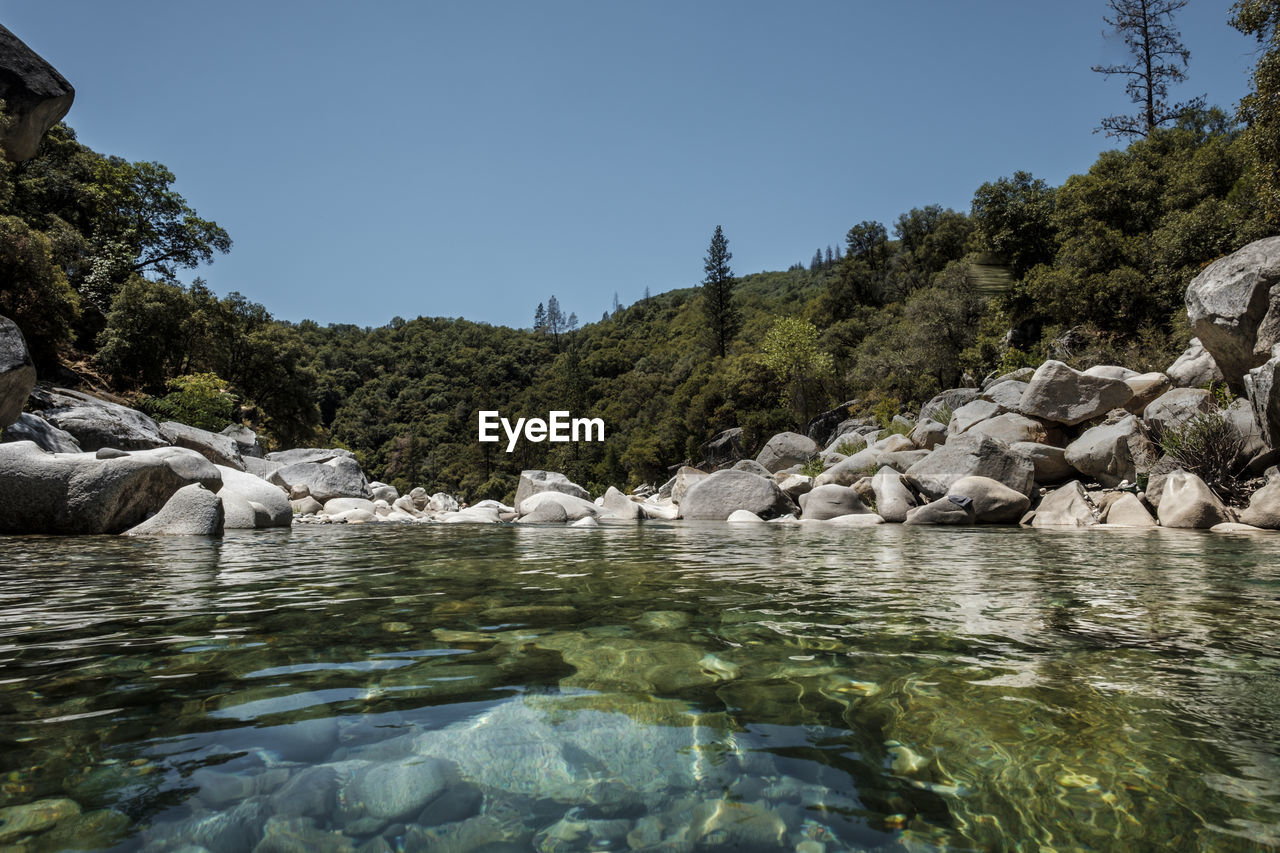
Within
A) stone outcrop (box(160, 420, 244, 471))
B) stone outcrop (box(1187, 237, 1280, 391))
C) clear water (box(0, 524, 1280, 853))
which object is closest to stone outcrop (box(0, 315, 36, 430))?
stone outcrop (box(160, 420, 244, 471))

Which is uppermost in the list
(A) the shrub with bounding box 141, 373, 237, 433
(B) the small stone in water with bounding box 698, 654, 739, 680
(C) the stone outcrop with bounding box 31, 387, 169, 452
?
(A) the shrub with bounding box 141, 373, 237, 433

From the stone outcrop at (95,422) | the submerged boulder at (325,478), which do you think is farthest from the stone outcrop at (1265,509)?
the stone outcrop at (95,422)

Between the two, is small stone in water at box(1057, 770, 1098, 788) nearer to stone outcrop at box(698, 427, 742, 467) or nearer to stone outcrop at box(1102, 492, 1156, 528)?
stone outcrop at box(1102, 492, 1156, 528)

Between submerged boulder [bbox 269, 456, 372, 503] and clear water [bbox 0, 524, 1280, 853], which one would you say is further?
submerged boulder [bbox 269, 456, 372, 503]

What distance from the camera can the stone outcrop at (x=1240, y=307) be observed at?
955 cm

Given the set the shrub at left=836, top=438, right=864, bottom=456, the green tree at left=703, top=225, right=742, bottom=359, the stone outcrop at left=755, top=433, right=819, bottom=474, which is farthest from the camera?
the green tree at left=703, top=225, right=742, bottom=359

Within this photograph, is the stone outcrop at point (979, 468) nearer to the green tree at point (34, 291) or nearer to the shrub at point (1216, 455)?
the shrub at point (1216, 455)

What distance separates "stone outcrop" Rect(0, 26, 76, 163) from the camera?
2258cm

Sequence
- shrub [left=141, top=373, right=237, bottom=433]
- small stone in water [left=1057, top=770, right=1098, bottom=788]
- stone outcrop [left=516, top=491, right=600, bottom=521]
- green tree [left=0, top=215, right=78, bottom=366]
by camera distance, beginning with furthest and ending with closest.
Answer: shrub [left=141, top=373, right=237, bottom=433] → green tree [left=0, top=215, right=78, bottom=366] → stone outcrop [left=516, top=491, right=600, bottom=521] → small stone in water [left=1057, top=770, right=1098, bottom=788]

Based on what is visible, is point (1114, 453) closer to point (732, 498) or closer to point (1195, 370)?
point (1195, 370)

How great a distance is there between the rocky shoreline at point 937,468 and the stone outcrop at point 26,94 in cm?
1430

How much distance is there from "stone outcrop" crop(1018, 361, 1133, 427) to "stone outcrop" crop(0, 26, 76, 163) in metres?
34.3

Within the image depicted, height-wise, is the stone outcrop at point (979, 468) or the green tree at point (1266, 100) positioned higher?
the green tree at point (1266, 100)

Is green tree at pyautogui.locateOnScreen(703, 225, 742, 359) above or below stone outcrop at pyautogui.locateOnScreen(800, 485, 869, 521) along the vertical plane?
above
